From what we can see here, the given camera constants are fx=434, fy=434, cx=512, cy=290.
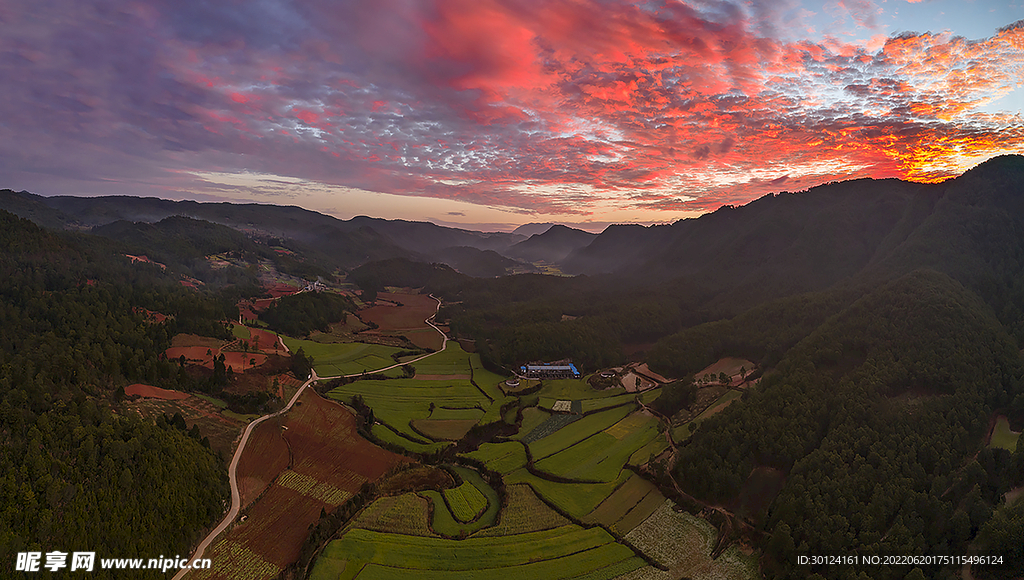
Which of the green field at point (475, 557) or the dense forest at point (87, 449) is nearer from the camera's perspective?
the dense forest at point (87, 449)

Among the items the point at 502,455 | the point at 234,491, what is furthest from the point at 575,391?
the point at 234,491

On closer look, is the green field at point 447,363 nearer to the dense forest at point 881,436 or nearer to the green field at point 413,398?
the green field at point 413,398

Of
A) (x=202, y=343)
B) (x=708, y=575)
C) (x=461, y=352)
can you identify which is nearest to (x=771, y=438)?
(x=708, y=575)

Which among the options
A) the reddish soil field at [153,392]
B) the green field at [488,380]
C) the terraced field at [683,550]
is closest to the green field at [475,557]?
the terraced field at [683,550]

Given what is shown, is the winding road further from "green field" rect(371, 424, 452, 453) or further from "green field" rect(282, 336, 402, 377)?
"green field" rect(371, 424, 452, 453)

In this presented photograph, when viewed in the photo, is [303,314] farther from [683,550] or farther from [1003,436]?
[1003,436]

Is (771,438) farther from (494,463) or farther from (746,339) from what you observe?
(746,339)
